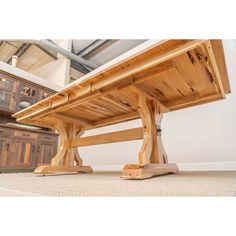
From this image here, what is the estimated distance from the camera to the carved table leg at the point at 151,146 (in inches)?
41.1

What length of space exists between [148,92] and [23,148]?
2765 millimetres

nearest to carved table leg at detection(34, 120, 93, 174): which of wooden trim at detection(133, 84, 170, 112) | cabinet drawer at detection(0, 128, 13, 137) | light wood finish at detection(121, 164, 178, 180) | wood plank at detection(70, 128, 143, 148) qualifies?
wood plank at detection(70, 128, 143, 148)

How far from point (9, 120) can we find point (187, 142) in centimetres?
Result: 334

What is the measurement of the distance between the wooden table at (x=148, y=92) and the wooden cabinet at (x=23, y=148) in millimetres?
1497

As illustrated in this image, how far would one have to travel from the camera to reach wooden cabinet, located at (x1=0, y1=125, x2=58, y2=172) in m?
2.88

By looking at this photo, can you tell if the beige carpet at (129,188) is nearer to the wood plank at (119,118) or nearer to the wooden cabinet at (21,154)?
the wood plank at (119,118)

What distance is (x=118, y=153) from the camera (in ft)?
9.23

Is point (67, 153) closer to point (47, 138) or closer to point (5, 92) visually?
point (47, 138)

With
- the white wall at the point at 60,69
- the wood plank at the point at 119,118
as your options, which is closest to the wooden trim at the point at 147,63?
the wood plank at the point at 119,118

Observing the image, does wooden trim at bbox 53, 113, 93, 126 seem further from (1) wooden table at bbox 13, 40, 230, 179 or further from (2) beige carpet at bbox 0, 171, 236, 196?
(2) beige carpet at bbox 0, 171, 236, 196

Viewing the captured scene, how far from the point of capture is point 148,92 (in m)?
1.25
